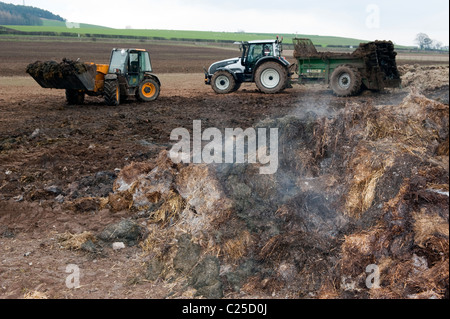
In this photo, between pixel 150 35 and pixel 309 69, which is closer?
pixel 309 69

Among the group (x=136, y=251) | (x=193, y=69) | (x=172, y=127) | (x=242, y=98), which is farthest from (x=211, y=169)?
(x=193, y=69)

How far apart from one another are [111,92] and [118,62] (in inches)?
56.2

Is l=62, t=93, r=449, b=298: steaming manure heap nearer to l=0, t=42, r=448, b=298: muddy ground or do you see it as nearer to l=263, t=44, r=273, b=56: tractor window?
l=0, t=42, r=448, b=298: muddy ground

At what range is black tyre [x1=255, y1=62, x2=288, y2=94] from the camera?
17.5m

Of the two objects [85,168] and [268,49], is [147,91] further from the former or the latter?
[85,168]

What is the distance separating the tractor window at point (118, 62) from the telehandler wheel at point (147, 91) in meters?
1.16

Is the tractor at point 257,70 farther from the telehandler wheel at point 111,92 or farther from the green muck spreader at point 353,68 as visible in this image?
the telehandler wheel at point 111,92

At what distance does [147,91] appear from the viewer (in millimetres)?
16656

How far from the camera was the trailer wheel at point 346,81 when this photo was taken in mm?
16062

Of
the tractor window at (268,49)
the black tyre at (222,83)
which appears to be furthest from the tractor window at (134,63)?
the tractor window at (268,49)

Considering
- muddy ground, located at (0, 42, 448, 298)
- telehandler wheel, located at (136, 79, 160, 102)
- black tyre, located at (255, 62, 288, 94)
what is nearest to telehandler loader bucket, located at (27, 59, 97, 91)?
muddy ground, located at (0, 42, 448, 298)

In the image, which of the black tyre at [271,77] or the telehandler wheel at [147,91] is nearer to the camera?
the telehandler wheel at [147,91]

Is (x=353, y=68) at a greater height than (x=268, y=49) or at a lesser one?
lesser

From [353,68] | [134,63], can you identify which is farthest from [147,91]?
[353,68]
